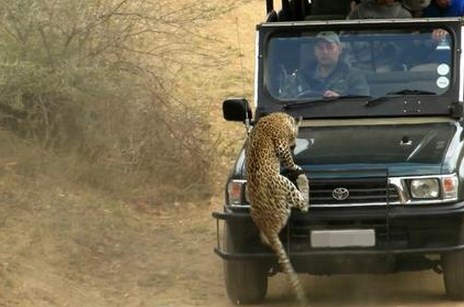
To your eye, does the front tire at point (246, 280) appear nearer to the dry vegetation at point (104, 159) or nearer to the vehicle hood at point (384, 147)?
the dry vegetation at point (104, 159)

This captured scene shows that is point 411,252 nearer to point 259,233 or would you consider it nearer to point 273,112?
point 259,233

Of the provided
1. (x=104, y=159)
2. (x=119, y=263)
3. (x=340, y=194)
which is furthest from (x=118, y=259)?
(x=340, y=194)

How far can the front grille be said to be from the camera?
21.1ft

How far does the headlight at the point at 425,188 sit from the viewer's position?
6.40 m

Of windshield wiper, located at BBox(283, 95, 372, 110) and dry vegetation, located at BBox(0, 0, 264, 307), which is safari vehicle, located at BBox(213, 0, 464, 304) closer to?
windshield wiper, located at BBox(283, 95, 372, 110)

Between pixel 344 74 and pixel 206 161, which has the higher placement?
pixel 344 74

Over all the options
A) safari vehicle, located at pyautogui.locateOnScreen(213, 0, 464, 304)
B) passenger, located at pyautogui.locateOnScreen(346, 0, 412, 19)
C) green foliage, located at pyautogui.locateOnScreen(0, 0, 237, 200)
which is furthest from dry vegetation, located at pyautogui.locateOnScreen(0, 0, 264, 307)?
passenger, located at pyautogui.locateOnScreen(346, 0, 412, 19)

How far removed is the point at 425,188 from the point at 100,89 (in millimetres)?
4426

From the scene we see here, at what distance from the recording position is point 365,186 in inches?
255

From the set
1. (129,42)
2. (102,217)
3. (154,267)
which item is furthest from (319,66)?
(129,42)

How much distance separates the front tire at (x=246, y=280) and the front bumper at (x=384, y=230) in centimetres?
35

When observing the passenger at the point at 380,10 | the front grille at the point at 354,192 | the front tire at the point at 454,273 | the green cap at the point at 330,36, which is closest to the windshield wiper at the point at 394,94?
the green cap at the point at 330,36

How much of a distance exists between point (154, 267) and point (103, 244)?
59 centimetres

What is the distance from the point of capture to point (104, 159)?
10.3 metres
